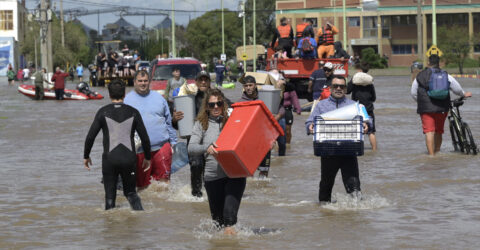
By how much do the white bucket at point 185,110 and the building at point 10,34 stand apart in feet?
297

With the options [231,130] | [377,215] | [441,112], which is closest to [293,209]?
[377,215]

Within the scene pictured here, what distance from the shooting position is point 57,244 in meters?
9.23

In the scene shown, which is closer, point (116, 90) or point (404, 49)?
point (116, 90)

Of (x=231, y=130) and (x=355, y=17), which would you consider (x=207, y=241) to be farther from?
(x=355, y=17)

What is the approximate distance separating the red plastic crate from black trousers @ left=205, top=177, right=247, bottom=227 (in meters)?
0.21

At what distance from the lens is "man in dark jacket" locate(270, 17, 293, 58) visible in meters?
26.9

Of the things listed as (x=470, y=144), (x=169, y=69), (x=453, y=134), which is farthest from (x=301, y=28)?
(x=470, y=144)

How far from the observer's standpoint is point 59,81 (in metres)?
41.5

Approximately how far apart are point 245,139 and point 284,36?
19385mm

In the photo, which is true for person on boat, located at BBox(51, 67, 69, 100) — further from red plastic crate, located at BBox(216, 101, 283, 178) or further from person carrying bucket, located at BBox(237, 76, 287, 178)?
red plastic crate, located at BBox(216, 101, 283, 178)

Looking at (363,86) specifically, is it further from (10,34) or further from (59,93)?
(10,34)

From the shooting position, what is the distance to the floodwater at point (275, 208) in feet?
30.2

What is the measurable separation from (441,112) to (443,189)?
3.26 metres

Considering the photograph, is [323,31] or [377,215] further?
[323,31]
